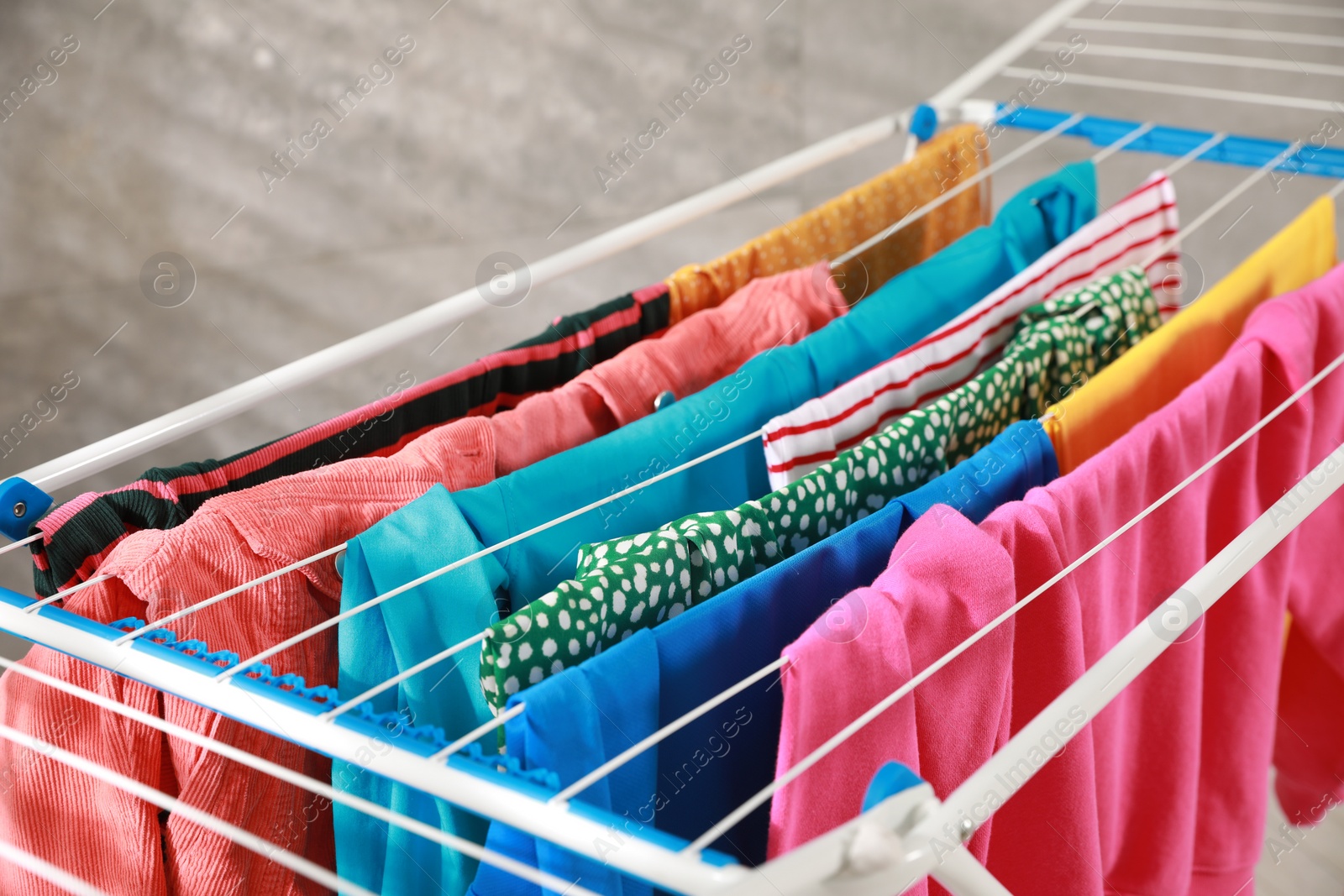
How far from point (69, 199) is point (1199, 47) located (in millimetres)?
2354

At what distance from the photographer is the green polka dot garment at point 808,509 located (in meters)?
0.67

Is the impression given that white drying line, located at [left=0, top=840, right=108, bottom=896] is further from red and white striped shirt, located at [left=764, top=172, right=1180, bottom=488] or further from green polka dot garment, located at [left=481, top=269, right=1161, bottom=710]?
red and white striped shirt, located at [left=764, top=172, right=1180, bottom=488]

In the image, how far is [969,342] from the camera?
1.02m

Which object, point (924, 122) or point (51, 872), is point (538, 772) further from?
point (924, 122)

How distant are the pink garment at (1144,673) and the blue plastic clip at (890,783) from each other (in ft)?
0.36

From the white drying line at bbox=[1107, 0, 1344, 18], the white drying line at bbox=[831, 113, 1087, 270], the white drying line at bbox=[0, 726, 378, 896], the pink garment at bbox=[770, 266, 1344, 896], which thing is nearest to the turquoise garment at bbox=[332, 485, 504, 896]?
the white drying line at bbox=[0, 726, 378, 896]

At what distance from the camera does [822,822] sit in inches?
25.6

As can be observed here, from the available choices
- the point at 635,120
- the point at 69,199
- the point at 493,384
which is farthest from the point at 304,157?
the point at 493,384

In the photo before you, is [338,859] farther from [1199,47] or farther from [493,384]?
[1199,47]

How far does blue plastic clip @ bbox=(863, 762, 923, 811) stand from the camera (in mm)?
504

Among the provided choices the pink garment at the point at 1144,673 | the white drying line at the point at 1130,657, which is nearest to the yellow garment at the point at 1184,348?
the pink garment at the point at 1144,673

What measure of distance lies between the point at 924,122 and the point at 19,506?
1.11 metres

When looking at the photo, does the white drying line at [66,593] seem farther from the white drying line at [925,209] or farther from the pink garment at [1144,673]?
the white drying line at [925,209]

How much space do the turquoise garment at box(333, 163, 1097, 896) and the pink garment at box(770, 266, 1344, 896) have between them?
0.23 m
